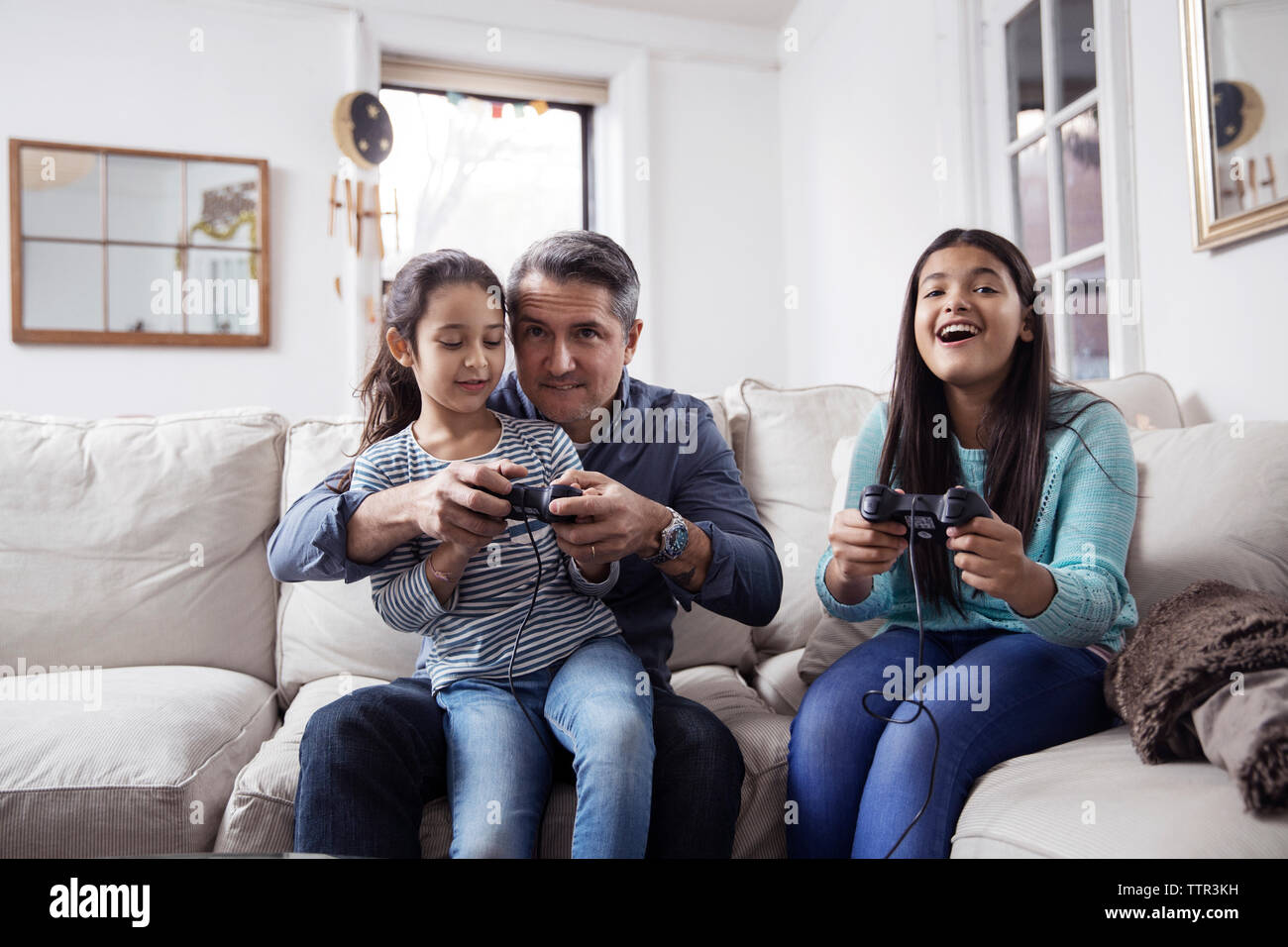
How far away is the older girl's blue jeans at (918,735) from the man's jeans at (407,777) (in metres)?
0.10

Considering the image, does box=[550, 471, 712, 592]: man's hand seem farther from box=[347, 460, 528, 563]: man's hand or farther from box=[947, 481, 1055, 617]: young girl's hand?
box=[947, 481, 1055, 617]: young girl's hand

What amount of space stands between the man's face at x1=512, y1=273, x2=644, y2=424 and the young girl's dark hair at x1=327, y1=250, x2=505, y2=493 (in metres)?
0.07

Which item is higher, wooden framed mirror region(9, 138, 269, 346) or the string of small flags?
the string of small flags

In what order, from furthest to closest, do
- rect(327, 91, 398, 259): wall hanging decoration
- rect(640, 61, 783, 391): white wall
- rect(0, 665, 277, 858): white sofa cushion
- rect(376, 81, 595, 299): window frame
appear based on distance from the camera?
1. rect(376, 81, 595, 299): window frame
2. rect(640, 61, 783, 391): white wall
3. rect(327, 91, 398, 259): wall hanging decoration
4. rect(0, 665, 277, 858): white sofa cushion

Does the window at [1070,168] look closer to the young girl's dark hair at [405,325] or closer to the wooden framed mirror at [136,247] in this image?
the young girl's dark hair at [405,325]

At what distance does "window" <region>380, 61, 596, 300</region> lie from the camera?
3807 mm

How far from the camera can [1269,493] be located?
4.13 feet

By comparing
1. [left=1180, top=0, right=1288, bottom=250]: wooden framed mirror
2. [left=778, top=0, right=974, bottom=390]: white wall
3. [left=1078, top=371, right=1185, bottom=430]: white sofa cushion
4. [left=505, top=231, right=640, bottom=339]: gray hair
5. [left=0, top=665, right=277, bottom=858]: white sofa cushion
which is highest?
[left=778, top=0, right=974, bottom=390]: white wall

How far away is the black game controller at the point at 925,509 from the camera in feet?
3.33

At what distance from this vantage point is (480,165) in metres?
3.93

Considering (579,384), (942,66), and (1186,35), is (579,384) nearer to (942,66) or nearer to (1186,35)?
(1186,35)

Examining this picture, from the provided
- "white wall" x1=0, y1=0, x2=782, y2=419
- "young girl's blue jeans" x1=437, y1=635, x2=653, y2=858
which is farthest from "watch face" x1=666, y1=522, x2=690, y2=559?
"white wall" x1=0, y1=0, x2=782, y2=419

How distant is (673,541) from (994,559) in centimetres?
39

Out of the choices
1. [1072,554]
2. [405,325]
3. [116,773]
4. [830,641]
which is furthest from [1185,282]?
[116,773]
